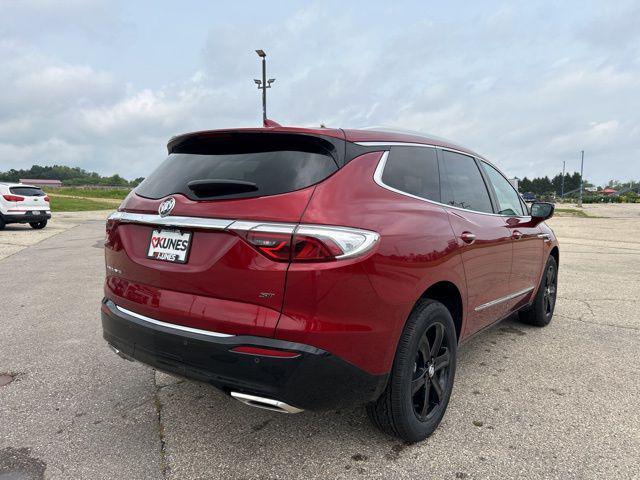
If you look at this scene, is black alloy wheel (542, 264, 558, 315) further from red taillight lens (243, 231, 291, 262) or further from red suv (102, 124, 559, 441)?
red taillight lens (243, 231, 291, 262)

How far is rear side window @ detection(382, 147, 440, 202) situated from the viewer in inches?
104

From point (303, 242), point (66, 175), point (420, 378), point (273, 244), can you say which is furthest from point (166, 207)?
point (66, 175)

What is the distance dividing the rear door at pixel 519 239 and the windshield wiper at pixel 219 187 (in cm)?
235

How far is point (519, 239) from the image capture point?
158 inches

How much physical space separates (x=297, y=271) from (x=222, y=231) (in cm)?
43

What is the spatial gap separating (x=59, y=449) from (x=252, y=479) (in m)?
1.11

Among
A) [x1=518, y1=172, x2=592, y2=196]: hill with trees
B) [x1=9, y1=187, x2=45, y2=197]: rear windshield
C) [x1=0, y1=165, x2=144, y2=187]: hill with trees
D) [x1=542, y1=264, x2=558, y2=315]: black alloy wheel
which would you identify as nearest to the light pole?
[x1=9, y1=187, x2=45, y2=197]: rear windshield

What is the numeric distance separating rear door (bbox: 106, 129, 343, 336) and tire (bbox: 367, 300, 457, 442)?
31.4 inches

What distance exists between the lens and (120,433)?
2783 mm

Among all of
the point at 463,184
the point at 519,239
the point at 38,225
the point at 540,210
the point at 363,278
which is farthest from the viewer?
the point at 38,225

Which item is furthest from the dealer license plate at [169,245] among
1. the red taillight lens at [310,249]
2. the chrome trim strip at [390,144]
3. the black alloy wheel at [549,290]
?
the black alloy wheel at [549,290]

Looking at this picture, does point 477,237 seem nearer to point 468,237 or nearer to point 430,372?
point 468,237

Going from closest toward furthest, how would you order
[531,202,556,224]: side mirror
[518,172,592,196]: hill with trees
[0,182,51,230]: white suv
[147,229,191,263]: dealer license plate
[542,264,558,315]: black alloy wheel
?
[147,229,191,263]: dealer license plate
[531,202,556,224]: side mirror
[542,264,558,315]: black alloy wheel
[0,182,51,230]: white suv
[518,172,592,196]: hill with trees

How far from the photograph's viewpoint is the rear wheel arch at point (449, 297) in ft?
9.08
